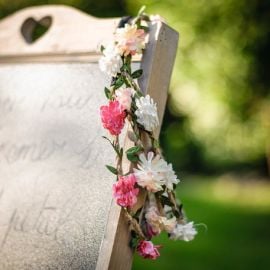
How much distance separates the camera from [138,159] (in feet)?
4.24

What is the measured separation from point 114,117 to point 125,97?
0.05 metres

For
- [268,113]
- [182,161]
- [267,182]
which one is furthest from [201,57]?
[182,161]

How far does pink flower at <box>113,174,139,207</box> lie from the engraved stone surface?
0.23ft

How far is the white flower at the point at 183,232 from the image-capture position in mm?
1337

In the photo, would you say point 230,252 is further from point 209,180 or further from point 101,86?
point 209,180

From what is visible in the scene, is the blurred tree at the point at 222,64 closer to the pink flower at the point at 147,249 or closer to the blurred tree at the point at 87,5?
the blurred tree at the point at 87,5

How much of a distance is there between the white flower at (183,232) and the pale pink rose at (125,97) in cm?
29

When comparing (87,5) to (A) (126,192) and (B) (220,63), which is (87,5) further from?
(A) (126,192)

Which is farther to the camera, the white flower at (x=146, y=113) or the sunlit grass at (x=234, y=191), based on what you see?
the sunlit grass at (x=234, y=191)

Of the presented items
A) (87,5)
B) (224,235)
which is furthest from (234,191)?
(224,235)

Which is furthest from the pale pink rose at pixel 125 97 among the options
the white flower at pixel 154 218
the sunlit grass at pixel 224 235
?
the sunlit grass at pixel 224 235

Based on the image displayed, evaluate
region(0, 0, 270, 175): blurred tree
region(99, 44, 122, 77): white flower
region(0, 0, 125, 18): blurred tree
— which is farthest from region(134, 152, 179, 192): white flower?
region(0, 0, 125, 18): blurred tree

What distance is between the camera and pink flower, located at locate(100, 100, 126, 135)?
129 centimetres

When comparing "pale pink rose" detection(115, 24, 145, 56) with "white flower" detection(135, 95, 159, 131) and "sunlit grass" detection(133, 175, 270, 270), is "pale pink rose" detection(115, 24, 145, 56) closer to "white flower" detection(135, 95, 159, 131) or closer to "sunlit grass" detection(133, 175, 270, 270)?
"white flower" detection(135, 95, 159, 131)
